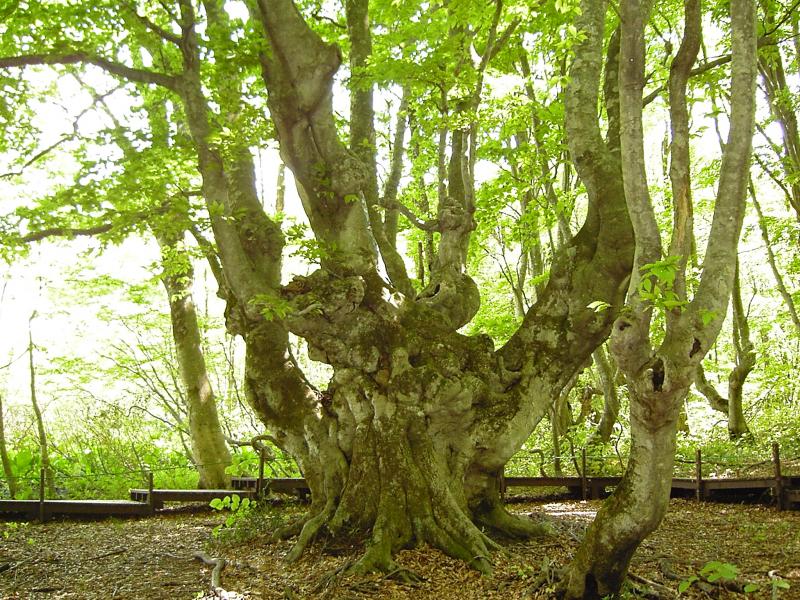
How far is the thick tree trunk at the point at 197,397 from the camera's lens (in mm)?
10992

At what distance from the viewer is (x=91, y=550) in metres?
7.25

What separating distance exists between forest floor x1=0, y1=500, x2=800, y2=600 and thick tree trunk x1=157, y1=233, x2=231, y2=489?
2.43m

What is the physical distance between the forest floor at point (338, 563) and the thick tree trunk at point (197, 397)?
243 centimetres

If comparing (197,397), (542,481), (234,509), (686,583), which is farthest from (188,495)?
(686,583)

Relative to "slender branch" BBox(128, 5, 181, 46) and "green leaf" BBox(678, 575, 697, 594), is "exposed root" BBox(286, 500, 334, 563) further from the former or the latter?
"slender branch" BBox(128, 5, 181, 46)

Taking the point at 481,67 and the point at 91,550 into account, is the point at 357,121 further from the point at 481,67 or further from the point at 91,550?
the point at 91,550

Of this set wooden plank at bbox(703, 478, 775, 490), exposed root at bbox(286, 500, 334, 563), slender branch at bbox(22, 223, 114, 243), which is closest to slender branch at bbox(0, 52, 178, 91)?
slender branch at bbox(22, 223, 114, 243)

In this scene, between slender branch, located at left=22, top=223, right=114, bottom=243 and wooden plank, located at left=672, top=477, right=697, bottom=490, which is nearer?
slender branch, located at left=22, top=223, right=114, bottom=243

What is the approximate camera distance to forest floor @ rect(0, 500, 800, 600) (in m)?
4.99

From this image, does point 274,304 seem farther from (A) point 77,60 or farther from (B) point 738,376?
(B) point 738,376

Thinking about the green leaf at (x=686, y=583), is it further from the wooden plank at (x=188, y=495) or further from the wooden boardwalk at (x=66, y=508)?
the wooden boardwalk at (x=66, y=508)

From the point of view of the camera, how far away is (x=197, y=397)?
36.7ft

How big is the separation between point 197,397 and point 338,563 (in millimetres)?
6303

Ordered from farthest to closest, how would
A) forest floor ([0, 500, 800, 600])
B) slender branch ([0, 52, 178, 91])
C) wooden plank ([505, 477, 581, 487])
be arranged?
wooden plank ([505, 477, 581, 487])
slender branch ([0, 52, 178, 91])
forest floor ([0, 500, 800, 600])
